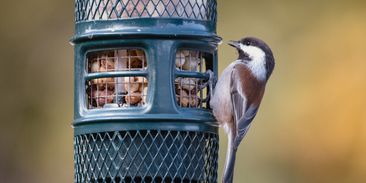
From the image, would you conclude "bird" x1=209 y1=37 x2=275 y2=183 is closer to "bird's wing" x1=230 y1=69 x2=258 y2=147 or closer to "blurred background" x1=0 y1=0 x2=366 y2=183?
"bird's wing" x1=230 y1=69 x2=258 y2=147

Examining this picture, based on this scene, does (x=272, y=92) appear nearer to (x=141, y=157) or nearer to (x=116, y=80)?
(x=116, y=80)

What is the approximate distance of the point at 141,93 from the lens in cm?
773

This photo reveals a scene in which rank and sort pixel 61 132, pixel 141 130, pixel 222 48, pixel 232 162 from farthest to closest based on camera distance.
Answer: pixel 61 132 → pixel 222 48 → pixel 232 162 → pixel 141 130

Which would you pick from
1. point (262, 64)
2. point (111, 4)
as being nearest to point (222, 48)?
point (262, 64)

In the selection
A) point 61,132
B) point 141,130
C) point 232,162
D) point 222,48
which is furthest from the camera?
point 61,132

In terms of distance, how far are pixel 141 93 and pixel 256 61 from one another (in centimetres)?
102

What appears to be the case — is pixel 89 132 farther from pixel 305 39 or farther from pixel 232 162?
pixel 305 39

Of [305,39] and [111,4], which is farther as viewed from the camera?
[305,39]

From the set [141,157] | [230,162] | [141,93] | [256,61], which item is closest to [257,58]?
[256,61]

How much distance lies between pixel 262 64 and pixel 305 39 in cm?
419

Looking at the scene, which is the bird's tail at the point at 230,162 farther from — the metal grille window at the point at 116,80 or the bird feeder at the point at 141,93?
the metal grille window at the point at 116,80

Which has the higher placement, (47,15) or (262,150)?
(47,15)

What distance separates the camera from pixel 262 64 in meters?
8.47

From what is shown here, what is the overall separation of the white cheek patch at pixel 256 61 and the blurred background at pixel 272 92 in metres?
3.42
